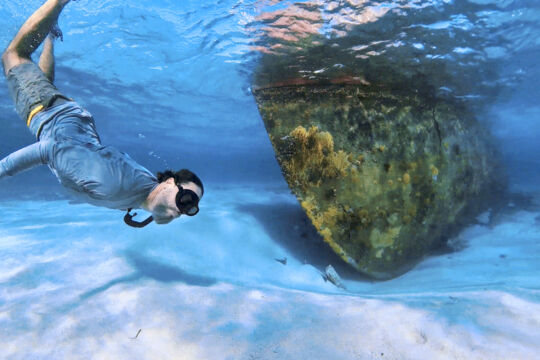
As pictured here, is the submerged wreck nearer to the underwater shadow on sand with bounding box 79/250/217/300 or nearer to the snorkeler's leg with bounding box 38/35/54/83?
the underwater shadow on sand with bounding box 79/250/217/300

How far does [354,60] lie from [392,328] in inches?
309

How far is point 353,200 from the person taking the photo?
217 inches

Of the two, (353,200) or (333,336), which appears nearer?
(333,336)

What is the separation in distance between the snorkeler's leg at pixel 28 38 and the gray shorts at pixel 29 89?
17 cm

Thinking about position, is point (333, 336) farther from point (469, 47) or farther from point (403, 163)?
point (469, 47)

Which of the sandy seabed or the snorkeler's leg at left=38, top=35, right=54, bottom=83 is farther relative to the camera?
the snorkeler's leg at left=38, top=35, right=54, bottom=83

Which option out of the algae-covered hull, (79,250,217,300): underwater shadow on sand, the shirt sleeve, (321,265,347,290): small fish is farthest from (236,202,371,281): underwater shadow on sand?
the shirt sleeve

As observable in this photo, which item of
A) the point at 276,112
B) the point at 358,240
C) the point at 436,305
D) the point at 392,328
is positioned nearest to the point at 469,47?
the point at 276,112

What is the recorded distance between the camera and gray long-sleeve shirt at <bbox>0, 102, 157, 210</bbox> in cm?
309

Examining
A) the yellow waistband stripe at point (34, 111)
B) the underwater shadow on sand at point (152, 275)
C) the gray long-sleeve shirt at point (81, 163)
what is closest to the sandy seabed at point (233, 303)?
the underwater shadow on sand at point (152, 275)

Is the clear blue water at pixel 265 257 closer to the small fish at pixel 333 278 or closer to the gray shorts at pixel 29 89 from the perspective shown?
the small fish at pixel 333 278

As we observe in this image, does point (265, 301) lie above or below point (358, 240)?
above

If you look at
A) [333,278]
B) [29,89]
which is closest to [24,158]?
[29,89]

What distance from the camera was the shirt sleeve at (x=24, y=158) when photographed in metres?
3.16
